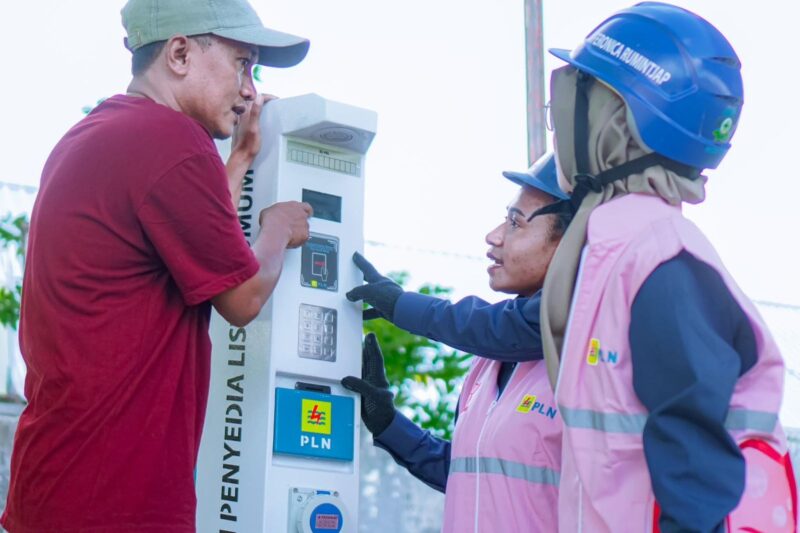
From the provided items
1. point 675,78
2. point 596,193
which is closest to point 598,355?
point 596,193

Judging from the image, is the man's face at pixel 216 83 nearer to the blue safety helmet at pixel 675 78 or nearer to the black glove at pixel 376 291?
the black glove at pixel 376 291

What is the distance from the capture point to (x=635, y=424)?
A: 8.68 ft

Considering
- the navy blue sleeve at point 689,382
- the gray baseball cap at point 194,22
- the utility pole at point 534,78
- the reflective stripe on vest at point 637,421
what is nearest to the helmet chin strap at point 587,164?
→ the navy blue sleeve at point 689,382

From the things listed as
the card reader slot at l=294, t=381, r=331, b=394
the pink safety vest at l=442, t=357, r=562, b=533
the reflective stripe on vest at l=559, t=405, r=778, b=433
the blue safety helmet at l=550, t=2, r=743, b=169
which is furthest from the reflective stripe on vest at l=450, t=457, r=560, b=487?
the blue safety helmet at l=550, t=2, r=743, b=169

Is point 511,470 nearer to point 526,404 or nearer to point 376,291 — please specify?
point 526,404

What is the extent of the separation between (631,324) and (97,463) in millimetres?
1184

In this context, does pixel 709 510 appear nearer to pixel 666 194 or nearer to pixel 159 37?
pixel 666 194

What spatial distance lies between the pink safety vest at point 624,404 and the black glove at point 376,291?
109 centimetres

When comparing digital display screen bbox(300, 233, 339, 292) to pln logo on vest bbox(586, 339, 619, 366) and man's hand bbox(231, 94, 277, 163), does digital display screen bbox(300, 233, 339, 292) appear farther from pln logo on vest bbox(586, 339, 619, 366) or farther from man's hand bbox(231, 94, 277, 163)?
pln logo on vest bbox(586, 339, 619, 366)

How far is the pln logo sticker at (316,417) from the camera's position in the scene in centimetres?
363

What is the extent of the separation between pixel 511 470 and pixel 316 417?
1.92ft

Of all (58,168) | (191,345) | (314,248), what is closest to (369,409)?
(314,248)

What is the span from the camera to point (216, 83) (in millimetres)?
3229

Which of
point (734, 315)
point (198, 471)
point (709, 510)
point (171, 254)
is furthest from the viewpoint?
point (198, 471)
